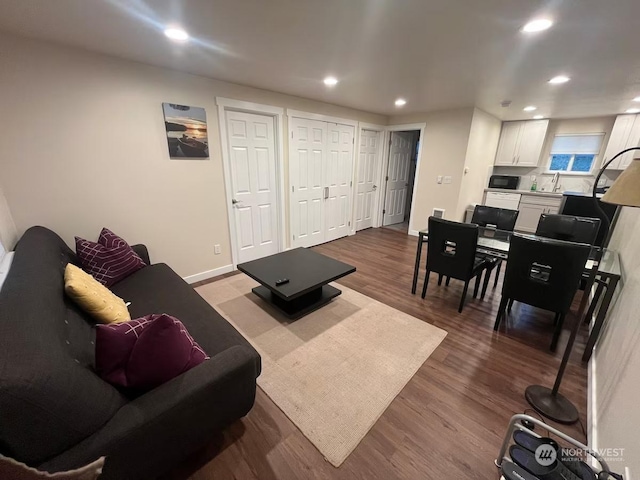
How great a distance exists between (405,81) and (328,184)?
199cm

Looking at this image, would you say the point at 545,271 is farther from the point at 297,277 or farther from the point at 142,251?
the point at 142,251

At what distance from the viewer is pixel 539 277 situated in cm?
219

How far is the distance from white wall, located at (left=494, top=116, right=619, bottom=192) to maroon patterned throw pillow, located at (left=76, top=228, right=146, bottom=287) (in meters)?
6.84

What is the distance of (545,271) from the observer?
7.19ft

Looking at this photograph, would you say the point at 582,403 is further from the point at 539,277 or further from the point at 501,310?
the point at 539,277

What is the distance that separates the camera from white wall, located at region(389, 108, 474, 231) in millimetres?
4289

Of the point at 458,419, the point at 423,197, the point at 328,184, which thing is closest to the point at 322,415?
the point at 458,419

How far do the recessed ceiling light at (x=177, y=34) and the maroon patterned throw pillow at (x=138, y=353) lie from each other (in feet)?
→ 6.23

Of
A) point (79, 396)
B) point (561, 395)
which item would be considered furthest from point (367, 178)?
point (79, 396)

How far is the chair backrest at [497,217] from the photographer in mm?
3201

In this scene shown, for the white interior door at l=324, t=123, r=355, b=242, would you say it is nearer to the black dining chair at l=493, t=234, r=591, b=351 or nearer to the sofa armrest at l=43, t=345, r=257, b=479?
the black dining chair at l=493, t=234, r=591, b=351

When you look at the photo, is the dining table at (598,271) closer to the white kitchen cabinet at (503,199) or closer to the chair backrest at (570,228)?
the chair backrest at (570,228)

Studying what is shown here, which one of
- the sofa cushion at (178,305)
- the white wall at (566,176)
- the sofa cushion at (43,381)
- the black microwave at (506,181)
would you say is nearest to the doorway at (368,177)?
the black microwave at (506,181)

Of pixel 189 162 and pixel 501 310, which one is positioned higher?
pixel 189 162
